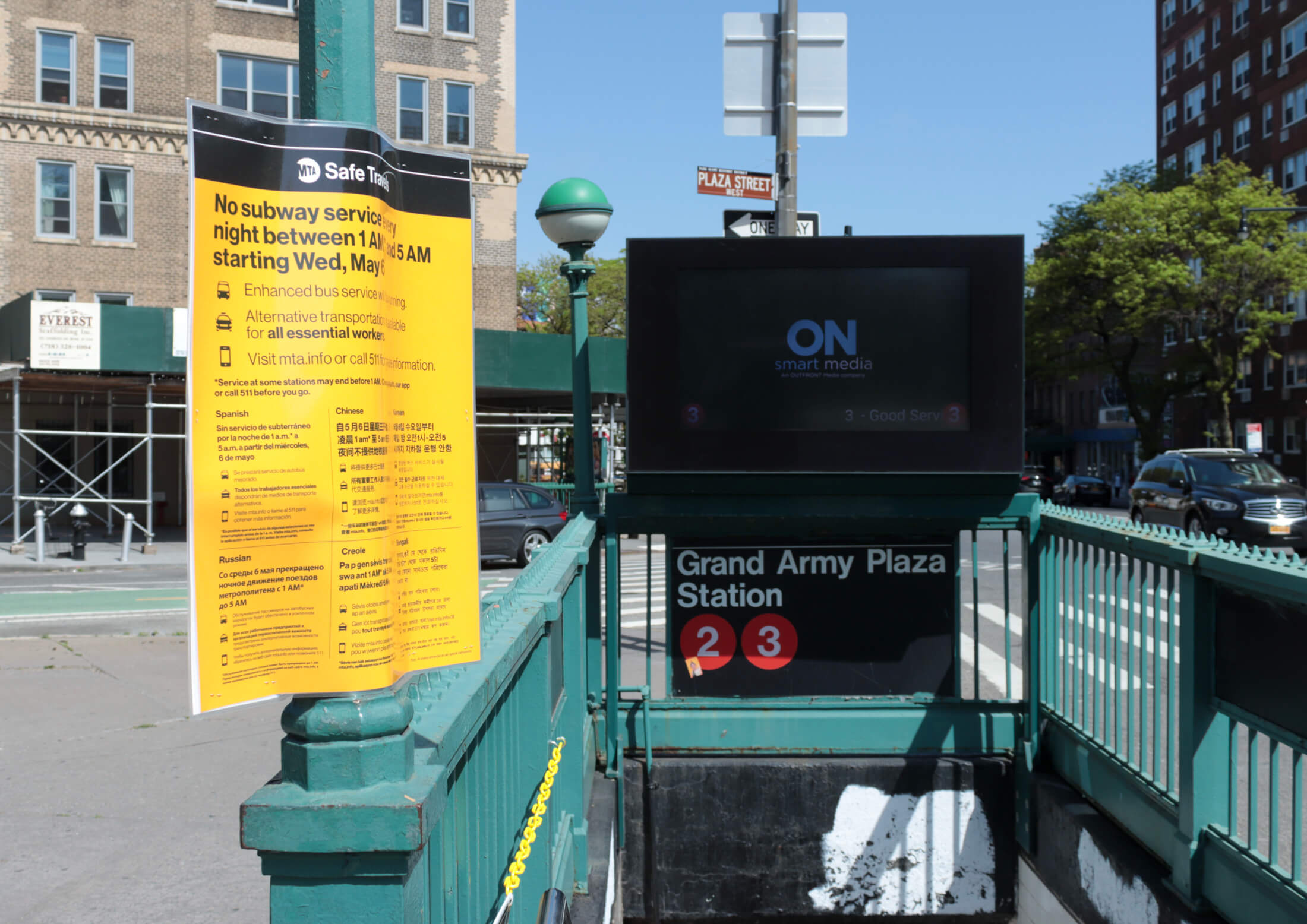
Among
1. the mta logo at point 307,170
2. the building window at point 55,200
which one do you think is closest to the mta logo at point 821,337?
the mta logo at point 307,170

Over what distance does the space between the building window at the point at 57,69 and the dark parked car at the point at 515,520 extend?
61.7 feet

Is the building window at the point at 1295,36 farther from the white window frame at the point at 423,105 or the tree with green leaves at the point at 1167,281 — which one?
the white window frame at the point at 423,105

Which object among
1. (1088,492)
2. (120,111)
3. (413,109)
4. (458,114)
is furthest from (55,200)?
(1088,492)

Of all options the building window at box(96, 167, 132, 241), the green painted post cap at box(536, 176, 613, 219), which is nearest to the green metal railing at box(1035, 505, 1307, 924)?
the green painted post cap at box(536, 176, 613, 219)

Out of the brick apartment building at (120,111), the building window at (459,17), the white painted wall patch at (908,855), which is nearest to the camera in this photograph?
the white painted wall patch at (908,855)

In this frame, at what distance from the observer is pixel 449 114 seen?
34000 millimetres

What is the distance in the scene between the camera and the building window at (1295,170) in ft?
159

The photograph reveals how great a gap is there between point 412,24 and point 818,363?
1264 inches

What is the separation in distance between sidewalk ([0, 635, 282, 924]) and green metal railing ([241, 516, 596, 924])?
255cm

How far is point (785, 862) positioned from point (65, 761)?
493cm

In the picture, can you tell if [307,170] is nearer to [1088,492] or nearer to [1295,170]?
[1088,492]

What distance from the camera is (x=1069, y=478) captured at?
54156 millimetres

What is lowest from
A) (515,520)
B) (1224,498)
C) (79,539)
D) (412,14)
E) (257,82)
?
(79,539)

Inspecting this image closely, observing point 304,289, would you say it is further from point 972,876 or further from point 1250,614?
point 972,876
